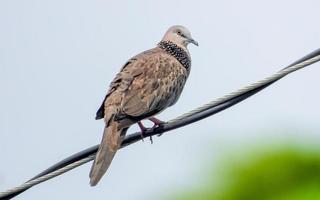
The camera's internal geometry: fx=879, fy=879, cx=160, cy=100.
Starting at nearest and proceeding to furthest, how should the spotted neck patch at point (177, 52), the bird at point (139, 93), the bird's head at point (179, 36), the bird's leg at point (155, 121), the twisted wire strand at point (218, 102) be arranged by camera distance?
the twisted wire strand at point (218, 102) < the bird at point (139, 93) < the bird's leg at point (155, 121) < the spotted neck patch at point (177, 52) < the bird's head at point (179, 36)

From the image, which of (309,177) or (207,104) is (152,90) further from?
(309,177)

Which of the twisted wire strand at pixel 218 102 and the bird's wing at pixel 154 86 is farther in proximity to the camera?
the bird's wing at pixel 154 86

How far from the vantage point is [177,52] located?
9.12 m

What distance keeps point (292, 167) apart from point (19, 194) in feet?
5.32

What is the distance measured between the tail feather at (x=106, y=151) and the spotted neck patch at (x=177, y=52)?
6.81 ft

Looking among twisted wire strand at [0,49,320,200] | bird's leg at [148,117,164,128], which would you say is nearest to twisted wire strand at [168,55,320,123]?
twisted wire strand at [0,49,320,200]

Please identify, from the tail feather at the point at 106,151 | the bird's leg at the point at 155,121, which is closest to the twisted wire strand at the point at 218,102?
the tail feather at the point at 106,151

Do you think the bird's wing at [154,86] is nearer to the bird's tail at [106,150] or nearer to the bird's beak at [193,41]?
the bird's tail at [106,150]

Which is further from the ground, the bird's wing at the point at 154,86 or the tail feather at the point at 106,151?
the bird's wing at the point at 154,86

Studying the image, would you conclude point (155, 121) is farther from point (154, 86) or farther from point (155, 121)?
point (154, 86)

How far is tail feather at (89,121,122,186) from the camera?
6301 mm

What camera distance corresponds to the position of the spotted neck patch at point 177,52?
29.3 feet

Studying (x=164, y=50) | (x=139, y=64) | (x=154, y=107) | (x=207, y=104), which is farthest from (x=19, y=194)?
(x=164, y=50)

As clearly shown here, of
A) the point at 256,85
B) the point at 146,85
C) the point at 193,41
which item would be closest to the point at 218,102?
the point at 256,85
